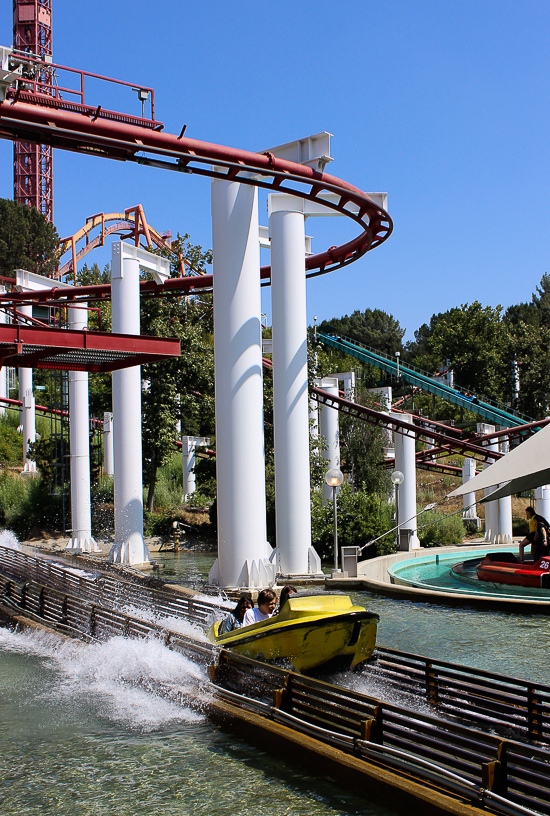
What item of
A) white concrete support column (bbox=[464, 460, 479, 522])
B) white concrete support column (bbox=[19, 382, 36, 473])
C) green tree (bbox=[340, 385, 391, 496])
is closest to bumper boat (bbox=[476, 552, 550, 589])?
white concrete support column (bbox=[464, 460, 479, 522])

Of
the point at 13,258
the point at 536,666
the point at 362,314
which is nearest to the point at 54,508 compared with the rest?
the point at 536,666

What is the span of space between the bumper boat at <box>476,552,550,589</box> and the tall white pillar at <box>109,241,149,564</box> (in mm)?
8163

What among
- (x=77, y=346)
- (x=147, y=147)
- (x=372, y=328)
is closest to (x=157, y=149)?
(x=147, y=147)

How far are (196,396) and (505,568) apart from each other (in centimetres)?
1925

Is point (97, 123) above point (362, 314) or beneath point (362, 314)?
beneath

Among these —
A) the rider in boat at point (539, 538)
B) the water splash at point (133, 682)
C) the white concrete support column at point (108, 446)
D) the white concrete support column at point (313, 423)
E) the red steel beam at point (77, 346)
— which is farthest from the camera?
the white concrete support column at point (108, 446)

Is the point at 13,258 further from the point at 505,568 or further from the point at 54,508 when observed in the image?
the point at 505,568

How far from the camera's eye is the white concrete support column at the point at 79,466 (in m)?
22.2

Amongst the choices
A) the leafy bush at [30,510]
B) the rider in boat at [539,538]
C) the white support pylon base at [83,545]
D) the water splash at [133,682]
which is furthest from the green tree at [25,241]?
the water splash at [133,682]

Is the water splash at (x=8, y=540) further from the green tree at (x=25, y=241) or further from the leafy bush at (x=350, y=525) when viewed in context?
the green tree at (x=25, y=241)

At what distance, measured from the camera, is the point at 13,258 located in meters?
56.1

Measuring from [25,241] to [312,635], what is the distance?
54.7 meters

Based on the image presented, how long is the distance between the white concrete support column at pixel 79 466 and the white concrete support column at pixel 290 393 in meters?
8.22

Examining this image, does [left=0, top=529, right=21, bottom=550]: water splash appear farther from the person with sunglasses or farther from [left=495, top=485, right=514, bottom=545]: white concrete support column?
the person with sunglasses
